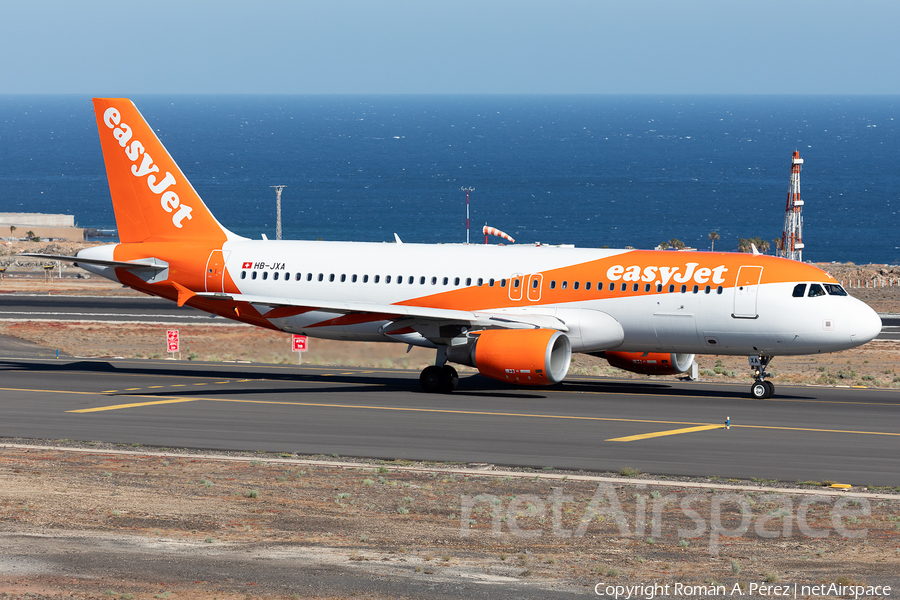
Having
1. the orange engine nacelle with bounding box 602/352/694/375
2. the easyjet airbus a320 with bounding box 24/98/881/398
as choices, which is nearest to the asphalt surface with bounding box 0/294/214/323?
the easyjet airbus a320 with bounding box 24/98/881/398

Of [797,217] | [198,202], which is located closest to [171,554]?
[198,202]

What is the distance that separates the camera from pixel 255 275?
125ft

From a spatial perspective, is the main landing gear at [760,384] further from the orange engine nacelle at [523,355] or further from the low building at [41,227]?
the low building at [41,227]

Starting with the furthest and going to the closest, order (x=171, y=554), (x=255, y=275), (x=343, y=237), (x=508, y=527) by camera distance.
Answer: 1. (x=343, y=237)
2. (x=255, y=275)
3. (x=508, y=527)
4. (x=171, y=554)

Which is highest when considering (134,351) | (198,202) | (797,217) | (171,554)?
(797,217)

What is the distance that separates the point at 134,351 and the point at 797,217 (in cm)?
5316

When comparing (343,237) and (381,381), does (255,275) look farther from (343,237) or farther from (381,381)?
(343,237)

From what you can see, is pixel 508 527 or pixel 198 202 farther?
pixel 198 202

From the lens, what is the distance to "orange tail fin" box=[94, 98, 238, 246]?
3962cm

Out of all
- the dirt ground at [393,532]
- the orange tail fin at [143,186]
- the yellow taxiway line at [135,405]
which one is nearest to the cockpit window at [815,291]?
the dirt ground at [393,532]

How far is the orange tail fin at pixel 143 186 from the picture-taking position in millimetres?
39625

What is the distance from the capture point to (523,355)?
32.1 m

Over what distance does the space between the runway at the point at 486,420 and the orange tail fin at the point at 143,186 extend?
202 inches

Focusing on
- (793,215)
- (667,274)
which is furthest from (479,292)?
(793,215)
